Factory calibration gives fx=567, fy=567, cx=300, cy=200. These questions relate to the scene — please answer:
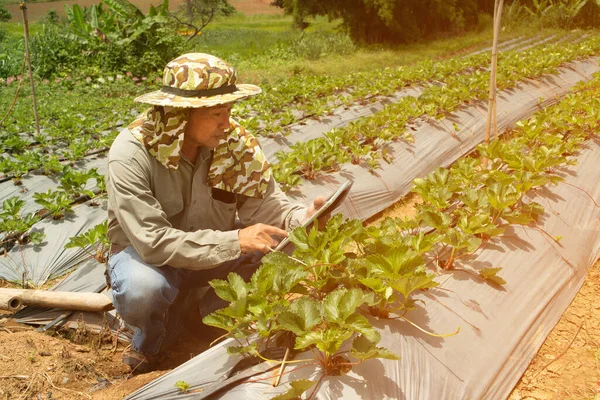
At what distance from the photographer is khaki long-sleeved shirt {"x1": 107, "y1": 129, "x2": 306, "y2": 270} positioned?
2.42m

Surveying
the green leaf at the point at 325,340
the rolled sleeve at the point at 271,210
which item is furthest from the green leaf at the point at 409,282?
the rolled sleeve at the point at 271,210

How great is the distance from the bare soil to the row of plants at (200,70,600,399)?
22.6 m

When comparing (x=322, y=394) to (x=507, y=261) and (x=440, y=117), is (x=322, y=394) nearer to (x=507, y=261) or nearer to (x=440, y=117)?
(x=507, y=261)

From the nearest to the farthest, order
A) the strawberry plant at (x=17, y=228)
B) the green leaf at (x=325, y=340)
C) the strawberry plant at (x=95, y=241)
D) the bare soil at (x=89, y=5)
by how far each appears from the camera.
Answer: the green leaf at (x=325, y=340) → the strawberry plant at (x=95, y=241) → the strawberry plant at (x=17, y=228) → the bare soil at (x=89, y=5)

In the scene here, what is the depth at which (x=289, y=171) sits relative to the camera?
4.14 m

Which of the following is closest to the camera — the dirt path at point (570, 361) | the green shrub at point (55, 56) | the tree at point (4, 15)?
the dirt path at point (570, 361)

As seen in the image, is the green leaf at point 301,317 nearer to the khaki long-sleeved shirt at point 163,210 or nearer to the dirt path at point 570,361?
the khaki long-sleeved shirt at point 163,210

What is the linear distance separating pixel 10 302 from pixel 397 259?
1.99m

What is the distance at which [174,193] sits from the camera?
267cm

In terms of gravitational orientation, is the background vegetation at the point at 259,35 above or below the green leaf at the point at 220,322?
below

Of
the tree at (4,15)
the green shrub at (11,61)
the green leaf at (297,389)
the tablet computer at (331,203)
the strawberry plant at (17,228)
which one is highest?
the tablet computer at (331,203)

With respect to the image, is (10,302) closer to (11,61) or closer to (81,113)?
(81,113)

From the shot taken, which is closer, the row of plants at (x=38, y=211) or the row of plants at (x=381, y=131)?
the row of plants at (x=38, y=211)

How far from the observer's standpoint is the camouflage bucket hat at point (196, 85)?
239cm
